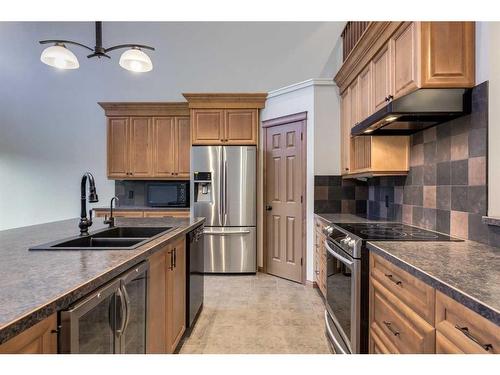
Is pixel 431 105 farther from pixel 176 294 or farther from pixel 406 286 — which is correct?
pixel 176 294

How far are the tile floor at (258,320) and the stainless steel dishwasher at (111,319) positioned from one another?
0.97 meters

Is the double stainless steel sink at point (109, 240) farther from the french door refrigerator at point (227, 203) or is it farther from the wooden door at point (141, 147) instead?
the wooden door at point (141, 147)

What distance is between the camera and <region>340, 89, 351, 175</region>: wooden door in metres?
3.32

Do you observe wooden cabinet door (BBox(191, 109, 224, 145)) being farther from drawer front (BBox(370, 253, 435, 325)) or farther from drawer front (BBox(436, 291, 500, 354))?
drawer front (BBox(436, 291, 500, 354))

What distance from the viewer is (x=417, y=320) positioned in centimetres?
121

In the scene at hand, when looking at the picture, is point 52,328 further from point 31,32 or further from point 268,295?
point 31,32

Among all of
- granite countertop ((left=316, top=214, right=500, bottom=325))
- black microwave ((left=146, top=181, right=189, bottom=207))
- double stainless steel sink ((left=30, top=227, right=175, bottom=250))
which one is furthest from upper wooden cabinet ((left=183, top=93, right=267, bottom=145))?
granite countertop ((left=316, top=214, right=500, bottom=325))

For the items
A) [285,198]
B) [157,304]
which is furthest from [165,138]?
[157,304]

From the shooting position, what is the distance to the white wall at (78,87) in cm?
464

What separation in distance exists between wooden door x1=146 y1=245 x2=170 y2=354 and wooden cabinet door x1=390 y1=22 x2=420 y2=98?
1818mm

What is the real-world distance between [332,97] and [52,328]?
3.57m

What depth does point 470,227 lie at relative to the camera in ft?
5.78

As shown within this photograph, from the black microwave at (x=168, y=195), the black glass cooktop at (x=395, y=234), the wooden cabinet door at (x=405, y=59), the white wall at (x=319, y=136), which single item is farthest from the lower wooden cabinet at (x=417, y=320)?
the black microwave at (x=168, y=195)
